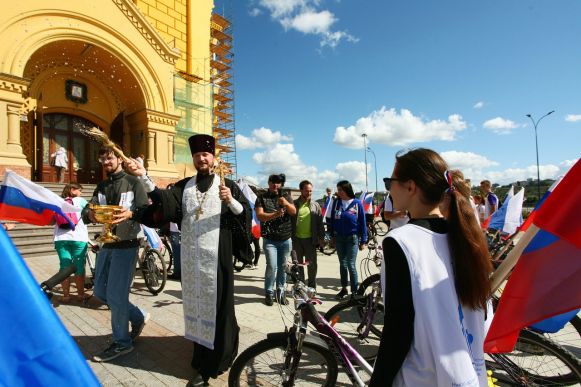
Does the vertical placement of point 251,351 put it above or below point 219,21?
below

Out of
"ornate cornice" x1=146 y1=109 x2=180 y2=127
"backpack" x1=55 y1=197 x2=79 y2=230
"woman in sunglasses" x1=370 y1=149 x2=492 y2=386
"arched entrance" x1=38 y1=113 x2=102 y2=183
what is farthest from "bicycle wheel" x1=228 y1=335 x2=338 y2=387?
"ornate cornice" x1=146 y1=109 x2=180 y2=127

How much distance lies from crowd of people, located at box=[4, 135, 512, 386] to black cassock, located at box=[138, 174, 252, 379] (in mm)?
10

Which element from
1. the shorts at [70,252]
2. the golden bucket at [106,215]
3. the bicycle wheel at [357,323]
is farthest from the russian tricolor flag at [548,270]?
the shorts at [70,252]

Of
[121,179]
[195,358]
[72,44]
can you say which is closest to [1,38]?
[72,44]

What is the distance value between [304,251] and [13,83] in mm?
12720

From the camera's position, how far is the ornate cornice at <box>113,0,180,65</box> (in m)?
15.2

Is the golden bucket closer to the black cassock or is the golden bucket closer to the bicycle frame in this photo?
the black cassock

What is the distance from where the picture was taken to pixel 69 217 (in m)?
5.04

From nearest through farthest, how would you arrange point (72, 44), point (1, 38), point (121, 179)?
1. point (121, 179)
2. point (1, 38)
3. point (72, 44)

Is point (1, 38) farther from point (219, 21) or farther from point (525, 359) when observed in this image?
point (219, 21)

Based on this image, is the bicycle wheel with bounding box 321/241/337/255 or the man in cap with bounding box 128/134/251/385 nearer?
the man in cap with bounding box 128/134/251/385

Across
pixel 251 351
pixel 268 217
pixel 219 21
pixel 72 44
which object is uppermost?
pixel 219 21

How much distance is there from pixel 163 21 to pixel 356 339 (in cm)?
2101

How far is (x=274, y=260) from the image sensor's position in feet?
18.8
